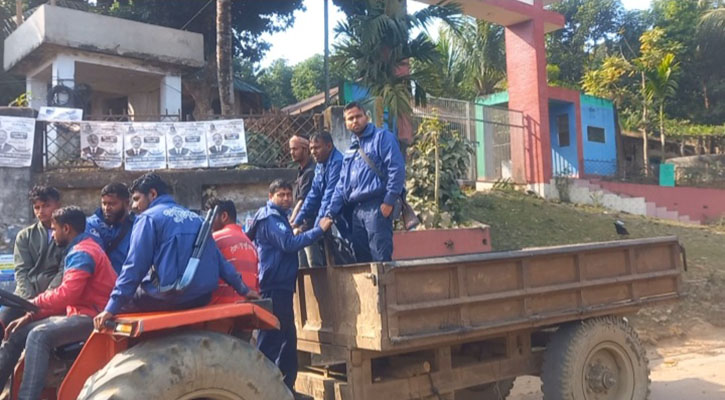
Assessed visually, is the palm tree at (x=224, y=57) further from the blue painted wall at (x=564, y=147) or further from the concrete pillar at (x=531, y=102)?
the blue painted wall at (x=564, y=147)

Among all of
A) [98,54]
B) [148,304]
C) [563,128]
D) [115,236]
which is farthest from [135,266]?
[563,128]

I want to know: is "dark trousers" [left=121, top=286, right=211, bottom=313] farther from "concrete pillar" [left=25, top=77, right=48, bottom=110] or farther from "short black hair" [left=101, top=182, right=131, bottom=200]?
"concrete pillar" [left=25, top=77, right=48, bottom=110]

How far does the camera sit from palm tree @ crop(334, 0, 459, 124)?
40.2ft

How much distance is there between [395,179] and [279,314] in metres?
1.28

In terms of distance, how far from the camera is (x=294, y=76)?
37.4 meters

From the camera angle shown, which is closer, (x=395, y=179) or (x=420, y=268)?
(x=420, y=268)

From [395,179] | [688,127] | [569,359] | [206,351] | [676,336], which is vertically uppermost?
[688,127]

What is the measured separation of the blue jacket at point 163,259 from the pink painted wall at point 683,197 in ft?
52.7

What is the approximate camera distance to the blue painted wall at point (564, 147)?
749 inches

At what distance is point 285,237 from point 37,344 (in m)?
1.61

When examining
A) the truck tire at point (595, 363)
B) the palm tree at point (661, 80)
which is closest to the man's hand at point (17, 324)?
the truck tire at point (595, 363)

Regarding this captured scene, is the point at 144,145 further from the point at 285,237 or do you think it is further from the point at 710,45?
the point at 710,45

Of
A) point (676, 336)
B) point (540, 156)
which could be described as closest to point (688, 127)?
point (540, 156)

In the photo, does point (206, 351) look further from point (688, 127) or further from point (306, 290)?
point (688, 127)
